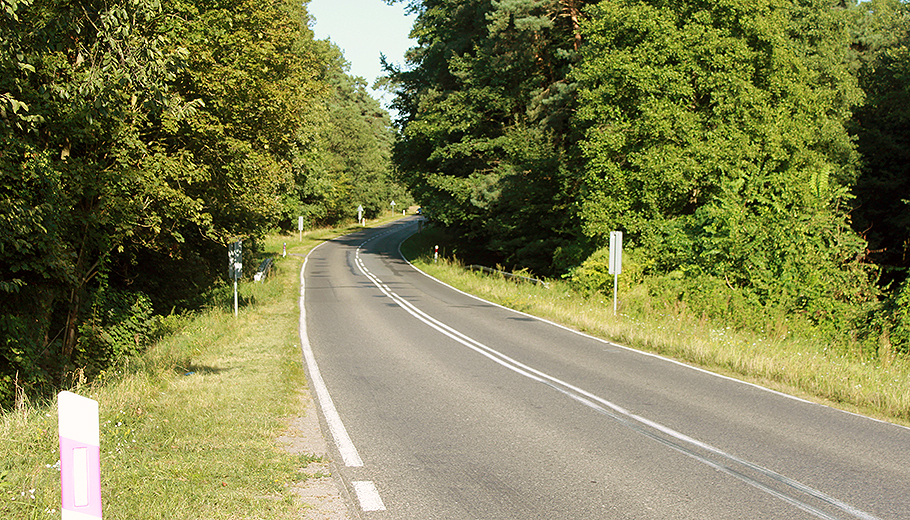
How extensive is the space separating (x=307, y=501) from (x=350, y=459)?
1266mm

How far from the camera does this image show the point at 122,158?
1202 centimetres

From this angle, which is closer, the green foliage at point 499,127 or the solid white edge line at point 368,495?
the solid white edge line at point 368,495

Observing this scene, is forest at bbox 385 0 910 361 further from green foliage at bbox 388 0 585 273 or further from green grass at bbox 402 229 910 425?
green grass at bbox 402 229 910 425

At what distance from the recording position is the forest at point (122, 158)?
7.94m

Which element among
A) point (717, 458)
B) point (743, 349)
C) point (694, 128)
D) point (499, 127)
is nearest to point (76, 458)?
point (717, 458)

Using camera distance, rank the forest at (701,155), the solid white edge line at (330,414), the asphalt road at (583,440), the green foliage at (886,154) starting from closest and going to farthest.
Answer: the asphalt road at (583,440), the solid white edge line at (330,414), the forest at (701,155), the green foliage at (886,154)

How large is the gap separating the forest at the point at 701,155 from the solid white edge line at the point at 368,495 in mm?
12465

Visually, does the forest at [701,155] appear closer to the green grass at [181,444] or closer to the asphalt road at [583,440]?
the asphalt road at [583,440]

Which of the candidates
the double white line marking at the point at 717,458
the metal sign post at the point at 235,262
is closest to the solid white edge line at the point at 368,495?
the double white line marking at the point at 717,458

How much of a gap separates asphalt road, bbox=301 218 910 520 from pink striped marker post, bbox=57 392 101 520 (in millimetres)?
2406

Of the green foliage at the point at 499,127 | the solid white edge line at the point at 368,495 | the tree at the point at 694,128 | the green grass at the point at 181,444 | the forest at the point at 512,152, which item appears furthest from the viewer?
the green foliage at the point at 499,127

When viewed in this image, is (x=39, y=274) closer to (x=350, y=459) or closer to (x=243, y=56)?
(x=350, y=459)

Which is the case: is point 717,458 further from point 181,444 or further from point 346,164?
point 346,164

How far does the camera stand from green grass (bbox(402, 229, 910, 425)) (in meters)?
10.3
